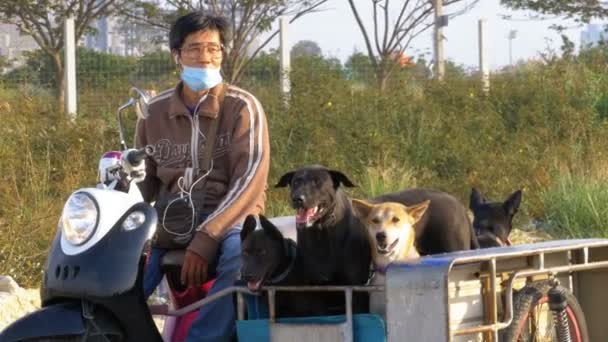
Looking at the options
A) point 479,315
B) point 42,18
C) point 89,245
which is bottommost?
point 479,315

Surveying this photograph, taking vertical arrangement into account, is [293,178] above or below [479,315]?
above

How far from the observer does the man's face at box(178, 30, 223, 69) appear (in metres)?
5.16

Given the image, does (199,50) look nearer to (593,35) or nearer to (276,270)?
(276,270)

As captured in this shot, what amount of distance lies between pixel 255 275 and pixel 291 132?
7197 mm

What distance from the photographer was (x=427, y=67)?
52.9ft

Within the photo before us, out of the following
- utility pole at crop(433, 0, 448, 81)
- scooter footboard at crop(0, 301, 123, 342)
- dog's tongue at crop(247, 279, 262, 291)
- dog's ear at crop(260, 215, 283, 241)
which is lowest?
scooter footboard at crop(0, 301, 123, 342)

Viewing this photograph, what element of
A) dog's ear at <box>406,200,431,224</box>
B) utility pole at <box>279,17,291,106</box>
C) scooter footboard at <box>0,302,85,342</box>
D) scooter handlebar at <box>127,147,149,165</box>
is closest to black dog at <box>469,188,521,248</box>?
dog's ear at <box>406,200,431,224</box>

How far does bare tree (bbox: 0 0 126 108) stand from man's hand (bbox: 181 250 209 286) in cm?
1171

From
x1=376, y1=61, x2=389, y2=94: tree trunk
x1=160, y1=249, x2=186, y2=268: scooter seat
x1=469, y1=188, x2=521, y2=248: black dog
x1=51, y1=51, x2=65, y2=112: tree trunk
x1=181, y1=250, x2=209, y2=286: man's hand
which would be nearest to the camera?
x1=181, y1=250, x2=209, y2=286: man's hand

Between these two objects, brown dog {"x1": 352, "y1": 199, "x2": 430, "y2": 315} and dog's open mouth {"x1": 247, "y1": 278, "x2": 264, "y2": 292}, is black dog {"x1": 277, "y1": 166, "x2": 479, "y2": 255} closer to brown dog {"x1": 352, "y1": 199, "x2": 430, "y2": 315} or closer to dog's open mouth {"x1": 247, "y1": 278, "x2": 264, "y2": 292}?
brown dog {"x1": 352, "y1": 199, "x2": 430, "y2": 315}

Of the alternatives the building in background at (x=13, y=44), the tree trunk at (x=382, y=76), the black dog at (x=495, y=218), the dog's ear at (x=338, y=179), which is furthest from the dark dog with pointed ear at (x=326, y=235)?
the building in background at (x=13, y=44)

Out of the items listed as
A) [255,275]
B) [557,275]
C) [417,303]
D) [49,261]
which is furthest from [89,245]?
[557,275]

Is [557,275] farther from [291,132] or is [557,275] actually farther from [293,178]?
[291,132]

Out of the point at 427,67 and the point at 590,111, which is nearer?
the point at 590,111
